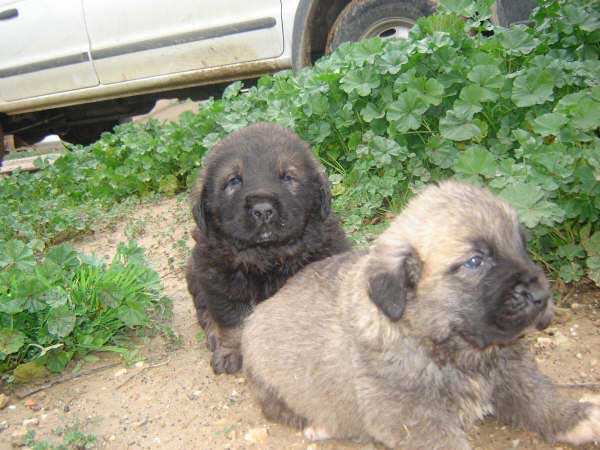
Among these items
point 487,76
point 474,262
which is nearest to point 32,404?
point 474,262

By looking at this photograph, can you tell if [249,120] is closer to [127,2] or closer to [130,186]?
[130,186]

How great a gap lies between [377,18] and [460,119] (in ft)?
8.35

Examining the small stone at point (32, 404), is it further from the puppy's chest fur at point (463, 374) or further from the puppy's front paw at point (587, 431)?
the puppy's front paw at point (587, 431)

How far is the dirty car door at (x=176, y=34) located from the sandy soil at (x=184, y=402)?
4.14 m

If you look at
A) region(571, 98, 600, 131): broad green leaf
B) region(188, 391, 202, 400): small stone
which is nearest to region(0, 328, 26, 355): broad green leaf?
region(188, 391, 202, 400): small stone

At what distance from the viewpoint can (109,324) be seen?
13.2 ft

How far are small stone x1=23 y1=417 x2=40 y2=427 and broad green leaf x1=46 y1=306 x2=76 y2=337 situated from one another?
1.60 feet

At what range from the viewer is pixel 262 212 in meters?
3.48

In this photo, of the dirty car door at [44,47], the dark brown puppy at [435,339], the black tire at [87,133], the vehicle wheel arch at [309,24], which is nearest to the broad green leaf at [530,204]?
the dark brown puppy at [435,339]

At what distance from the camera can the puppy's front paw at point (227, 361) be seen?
369 cm

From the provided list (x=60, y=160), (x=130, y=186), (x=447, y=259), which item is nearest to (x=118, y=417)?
(x=447, y=259)

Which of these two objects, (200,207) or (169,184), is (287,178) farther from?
(169,184)

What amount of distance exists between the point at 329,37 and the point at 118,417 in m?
4.59

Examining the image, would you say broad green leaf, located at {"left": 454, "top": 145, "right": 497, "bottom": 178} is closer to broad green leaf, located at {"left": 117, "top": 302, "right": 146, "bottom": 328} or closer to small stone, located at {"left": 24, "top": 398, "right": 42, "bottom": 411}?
broad green leaf, located at {"left": 117, "top": 302, "right": 146, "bottom": 328}
